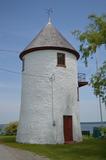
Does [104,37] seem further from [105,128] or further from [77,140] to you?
[77,140]

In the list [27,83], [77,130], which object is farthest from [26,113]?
[77,130]

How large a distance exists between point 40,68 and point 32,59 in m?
1.27

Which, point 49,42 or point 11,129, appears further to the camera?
point 11,129

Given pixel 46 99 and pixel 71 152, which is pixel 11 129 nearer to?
pixel 46 99

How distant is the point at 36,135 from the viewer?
24.8 meters

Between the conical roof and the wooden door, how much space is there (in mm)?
6358

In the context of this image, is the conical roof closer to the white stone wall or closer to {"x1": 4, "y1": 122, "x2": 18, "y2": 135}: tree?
the white stone wall

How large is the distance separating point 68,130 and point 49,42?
8.11 metres

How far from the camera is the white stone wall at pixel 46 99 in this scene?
81.5 ft

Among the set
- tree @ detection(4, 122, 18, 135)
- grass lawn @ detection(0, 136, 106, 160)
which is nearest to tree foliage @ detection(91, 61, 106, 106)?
grass lawn @ detection(0, 136, 106, 160)

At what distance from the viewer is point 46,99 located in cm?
2527

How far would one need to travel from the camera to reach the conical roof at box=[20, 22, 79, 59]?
26281 mm

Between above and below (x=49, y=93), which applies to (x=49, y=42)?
above

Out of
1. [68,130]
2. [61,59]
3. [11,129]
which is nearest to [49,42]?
[61,59]
